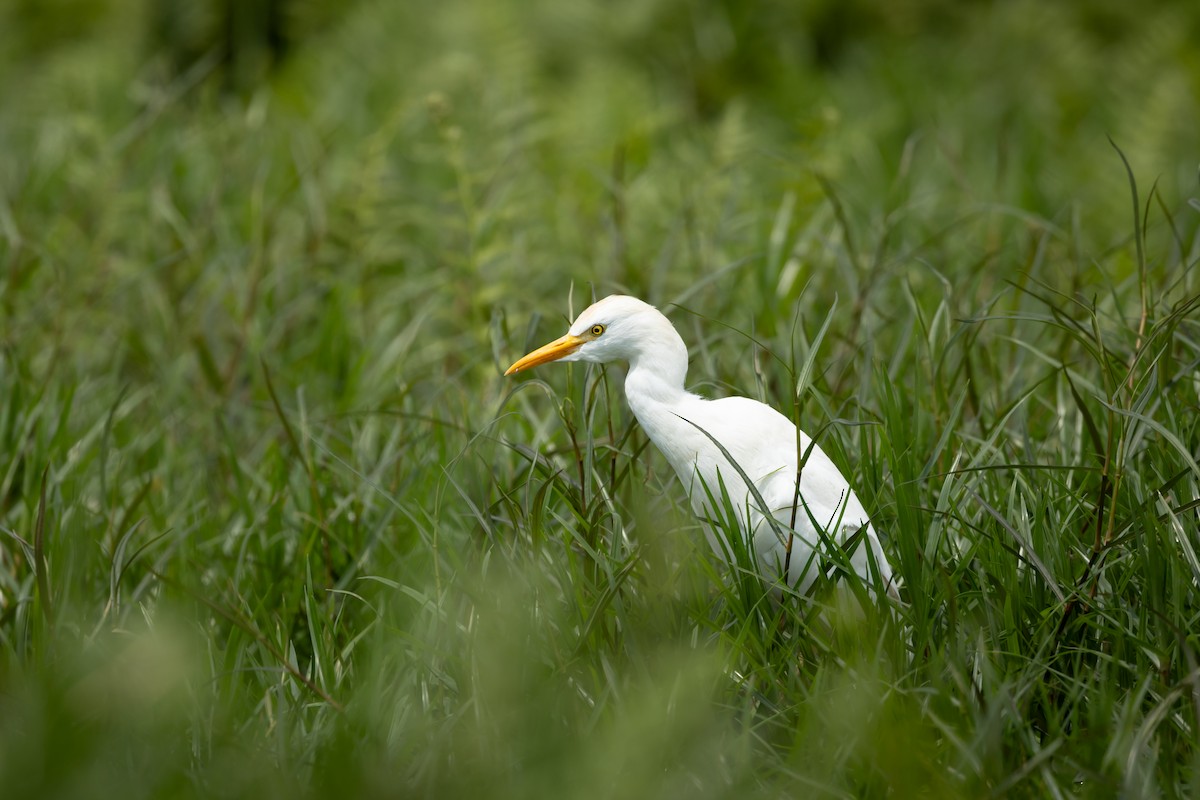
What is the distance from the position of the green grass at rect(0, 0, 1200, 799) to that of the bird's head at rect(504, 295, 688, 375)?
0.13 metres

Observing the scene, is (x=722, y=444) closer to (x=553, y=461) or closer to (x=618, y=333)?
(x=618, y=333)

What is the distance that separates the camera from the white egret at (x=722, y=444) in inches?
84.6

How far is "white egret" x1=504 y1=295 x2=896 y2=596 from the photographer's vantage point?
2.15 metres

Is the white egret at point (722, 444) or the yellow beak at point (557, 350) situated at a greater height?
the yellow beak at point (557, 350)

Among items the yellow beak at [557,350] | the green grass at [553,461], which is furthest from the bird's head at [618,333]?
the green grass at [553,461]

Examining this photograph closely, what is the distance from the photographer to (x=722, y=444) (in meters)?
2.14

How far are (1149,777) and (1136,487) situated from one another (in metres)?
0.77

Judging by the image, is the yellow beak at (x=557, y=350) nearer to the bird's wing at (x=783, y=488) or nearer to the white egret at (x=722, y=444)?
the white egret at (x=722, y=444)

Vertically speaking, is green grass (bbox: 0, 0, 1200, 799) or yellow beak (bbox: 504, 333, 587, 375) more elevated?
yellow beak (bbox: 504, 333, 587, 375)

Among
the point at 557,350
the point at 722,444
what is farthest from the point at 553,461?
the point at 722,444

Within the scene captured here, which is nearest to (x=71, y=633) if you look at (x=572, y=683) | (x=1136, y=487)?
(x=572, y=683)

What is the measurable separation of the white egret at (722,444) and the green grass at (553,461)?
0.11 meters

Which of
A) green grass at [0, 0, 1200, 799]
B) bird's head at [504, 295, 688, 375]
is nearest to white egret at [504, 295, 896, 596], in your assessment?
bird's head at [504, 295, 688, 375]

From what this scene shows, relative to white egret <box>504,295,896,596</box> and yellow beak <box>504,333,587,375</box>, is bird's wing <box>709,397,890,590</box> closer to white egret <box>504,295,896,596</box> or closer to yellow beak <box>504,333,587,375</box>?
white egret <box>504,295,896,596</box>
